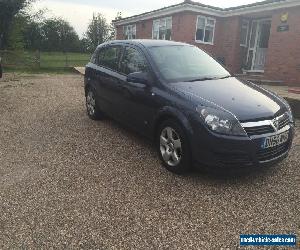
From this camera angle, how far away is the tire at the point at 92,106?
670 cm

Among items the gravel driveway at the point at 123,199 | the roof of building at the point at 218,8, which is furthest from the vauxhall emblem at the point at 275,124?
the roof of building at the point at 218,8

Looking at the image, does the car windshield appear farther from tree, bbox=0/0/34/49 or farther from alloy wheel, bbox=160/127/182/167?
tree, bbox=0/0/34/49

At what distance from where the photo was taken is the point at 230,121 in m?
3.67

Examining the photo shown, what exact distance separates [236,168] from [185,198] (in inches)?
27.4

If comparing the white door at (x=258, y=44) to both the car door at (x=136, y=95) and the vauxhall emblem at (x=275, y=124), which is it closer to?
the car door at (x=136, y=95)

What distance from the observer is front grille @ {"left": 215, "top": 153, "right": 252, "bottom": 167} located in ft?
12.0

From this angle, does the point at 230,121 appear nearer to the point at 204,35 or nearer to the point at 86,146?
the point at 86,146

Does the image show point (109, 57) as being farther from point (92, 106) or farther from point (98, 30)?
point (98, 30)

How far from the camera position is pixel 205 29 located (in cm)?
A: 1866

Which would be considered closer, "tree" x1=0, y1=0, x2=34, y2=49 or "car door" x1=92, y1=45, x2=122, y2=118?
"car door" x1=92, y1=45, x2=122, y2=118

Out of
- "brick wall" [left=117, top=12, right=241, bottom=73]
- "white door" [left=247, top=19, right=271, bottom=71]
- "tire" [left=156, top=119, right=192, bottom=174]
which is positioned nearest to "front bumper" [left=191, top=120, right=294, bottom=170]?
"tire" [left=156, top=119, right=192, bottom=174]

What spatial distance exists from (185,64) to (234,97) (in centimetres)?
118

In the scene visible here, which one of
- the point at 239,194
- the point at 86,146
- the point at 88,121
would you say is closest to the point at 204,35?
the point at 88,121

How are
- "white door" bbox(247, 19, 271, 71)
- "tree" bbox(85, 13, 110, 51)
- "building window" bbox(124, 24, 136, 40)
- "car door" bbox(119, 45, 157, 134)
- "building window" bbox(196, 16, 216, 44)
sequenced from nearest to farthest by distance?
"car door" bbox(119, 45, 157, 134) < "white door" bbox(247, 19, 271, 71) < "building window" bbox(196, 16, 216, 44) < "building window" bbox(124, 24, 136, 40) < "tree" bbox(85, 13, 110, 51)
